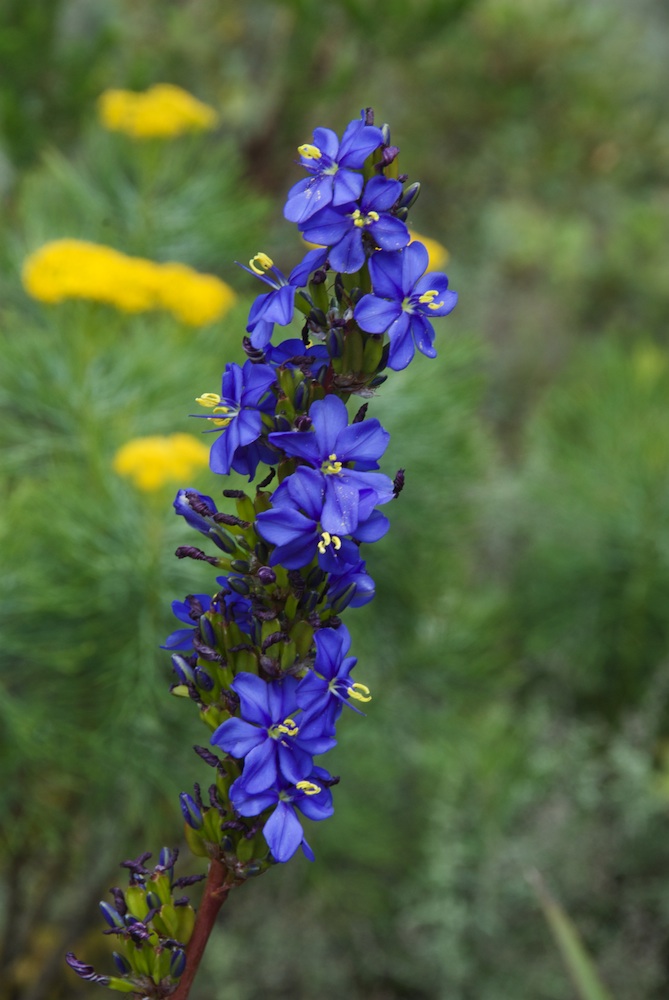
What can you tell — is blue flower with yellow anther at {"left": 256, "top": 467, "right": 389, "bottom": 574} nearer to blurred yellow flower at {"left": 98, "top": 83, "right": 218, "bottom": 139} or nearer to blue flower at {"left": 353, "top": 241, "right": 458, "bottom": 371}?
blue flower at {"left": 353, "top": 241, "right": 458, "bottom": 371}

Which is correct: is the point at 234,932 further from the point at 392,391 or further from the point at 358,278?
the point at 358,278

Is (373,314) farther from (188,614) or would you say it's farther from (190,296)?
(190,296)

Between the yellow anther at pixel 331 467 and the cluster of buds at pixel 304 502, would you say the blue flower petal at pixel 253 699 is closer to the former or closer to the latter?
the cluster of buds at pixel 304 502

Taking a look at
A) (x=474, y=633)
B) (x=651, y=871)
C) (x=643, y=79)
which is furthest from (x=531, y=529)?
(x=643, y=79)

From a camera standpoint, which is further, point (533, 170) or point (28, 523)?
point (533, 170)

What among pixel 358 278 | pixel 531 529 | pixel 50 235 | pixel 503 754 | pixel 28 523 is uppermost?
pixel 50 235

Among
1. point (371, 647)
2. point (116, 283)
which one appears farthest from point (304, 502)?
point (371, 647)
